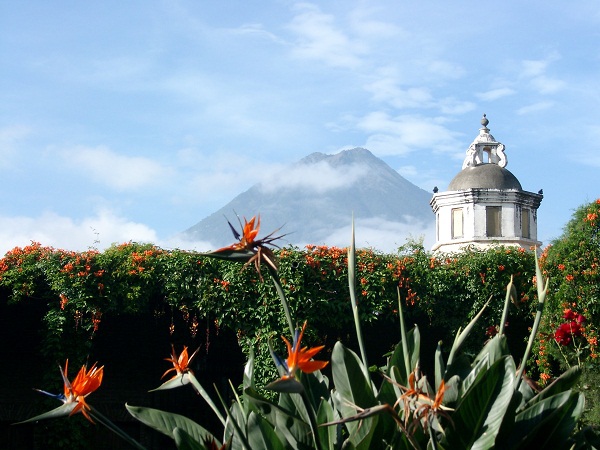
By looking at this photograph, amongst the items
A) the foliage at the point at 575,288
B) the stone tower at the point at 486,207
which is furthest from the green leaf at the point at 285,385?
the stone tower at the point at 486,207

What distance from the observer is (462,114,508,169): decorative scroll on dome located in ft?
103

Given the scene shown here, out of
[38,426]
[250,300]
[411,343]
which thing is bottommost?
[38,426]

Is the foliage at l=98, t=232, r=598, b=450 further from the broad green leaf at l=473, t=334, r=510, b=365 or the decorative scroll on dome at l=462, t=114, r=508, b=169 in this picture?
the decorative scroll on dome at l=462, t=114, r=508, b=169

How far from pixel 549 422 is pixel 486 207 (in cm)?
2690

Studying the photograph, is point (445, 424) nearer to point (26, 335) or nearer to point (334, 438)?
point (334, 438)

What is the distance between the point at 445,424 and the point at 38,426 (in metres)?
8.95

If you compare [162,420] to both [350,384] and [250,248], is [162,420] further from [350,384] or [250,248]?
[250,248]

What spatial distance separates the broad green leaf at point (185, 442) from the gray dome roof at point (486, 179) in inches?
1080

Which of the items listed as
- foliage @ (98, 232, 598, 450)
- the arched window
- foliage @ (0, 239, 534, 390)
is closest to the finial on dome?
the arched window

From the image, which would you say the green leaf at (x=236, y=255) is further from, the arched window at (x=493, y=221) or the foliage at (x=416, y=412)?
the arched window at (x=493, y=221)

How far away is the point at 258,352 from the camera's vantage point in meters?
11.5

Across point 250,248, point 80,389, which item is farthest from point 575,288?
point 80,389

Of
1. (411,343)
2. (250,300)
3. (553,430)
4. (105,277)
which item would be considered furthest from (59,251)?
(553,430)

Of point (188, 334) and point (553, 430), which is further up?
point (188, 334)
